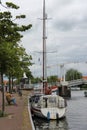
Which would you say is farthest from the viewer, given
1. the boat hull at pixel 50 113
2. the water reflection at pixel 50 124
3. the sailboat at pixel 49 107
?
the sailboat at pixel 49 107

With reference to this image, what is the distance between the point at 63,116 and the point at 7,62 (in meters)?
14.7

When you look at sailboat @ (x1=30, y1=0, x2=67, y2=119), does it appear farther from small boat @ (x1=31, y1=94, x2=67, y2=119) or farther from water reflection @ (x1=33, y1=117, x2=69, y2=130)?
water reflection @ (x1=33, y1=117, x2=69, y2=130)

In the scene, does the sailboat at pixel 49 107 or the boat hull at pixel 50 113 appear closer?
the boat hull at pixel 50 113

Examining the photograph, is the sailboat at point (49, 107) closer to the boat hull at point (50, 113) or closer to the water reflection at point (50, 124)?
the boat hull at point (50, 113)

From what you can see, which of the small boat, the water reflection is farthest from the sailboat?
the water reflection

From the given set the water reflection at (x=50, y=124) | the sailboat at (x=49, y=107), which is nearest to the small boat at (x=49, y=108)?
the sailboat at (x=49, y=107)

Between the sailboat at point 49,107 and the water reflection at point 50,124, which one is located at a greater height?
the sailboat at point 49,107

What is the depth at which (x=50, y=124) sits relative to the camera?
36500 mm

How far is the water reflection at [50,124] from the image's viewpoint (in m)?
33.8

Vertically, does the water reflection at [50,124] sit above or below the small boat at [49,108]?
below

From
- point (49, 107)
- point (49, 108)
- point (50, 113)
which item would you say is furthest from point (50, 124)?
point (49, 107)

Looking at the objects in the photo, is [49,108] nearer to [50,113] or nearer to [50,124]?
[50,113]

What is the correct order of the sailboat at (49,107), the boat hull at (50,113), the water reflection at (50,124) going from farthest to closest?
the sailboat at (49,107), the boat hull at (50,113), the water reflection at (50,124)

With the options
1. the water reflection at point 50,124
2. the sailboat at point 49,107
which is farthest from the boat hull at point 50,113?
the water reflection at point 50,124
